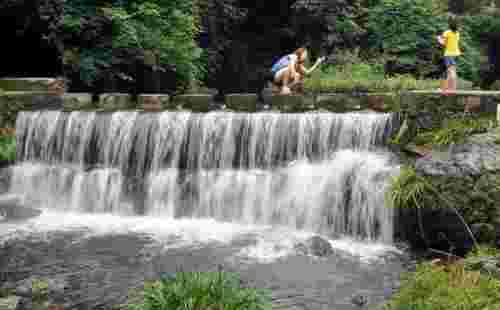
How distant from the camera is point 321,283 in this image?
671cm

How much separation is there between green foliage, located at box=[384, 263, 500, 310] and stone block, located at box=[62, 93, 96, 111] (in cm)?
982

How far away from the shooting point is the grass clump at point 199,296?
4.71 meters

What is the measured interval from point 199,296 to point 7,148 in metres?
8.55

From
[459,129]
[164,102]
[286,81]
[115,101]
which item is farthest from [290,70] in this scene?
[459,129]

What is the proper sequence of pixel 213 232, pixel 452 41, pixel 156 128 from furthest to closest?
1. pixel 156 128
2. pixel 452 41
3. pixel 213 232

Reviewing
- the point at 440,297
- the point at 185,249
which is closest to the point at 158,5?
the point at 185,249

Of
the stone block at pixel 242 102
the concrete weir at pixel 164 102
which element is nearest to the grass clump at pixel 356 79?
the concrete weir at pixel 164 102

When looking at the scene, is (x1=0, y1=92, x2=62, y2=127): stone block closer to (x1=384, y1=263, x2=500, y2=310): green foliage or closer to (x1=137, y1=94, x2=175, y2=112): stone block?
(x1=137, y1=94, x2=175, y2=112): stone block

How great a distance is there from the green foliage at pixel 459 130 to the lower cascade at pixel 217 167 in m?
0.92

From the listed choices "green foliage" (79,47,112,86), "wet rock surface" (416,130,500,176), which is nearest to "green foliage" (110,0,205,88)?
"green foliage" (79,47,112,86)

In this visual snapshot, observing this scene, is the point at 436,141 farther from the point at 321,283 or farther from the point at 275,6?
the point at 275,6

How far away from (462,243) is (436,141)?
1.81 m

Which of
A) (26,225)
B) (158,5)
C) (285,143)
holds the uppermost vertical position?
(158,5)

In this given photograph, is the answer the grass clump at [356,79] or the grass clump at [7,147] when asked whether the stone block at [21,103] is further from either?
the grass clump at [356,79]
